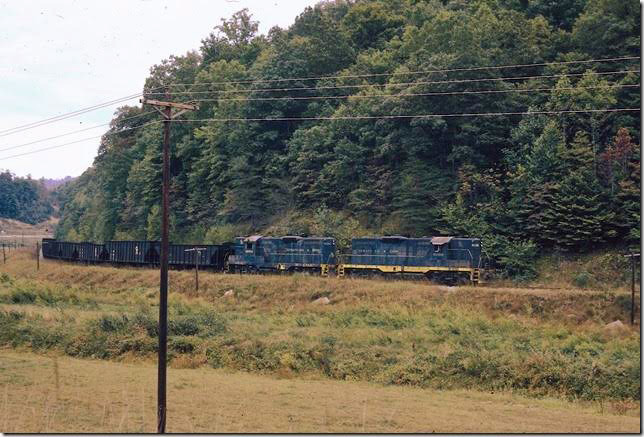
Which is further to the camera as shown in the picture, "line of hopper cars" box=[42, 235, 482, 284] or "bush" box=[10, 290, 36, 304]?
"bush" box=[10, 290, 36, 304]

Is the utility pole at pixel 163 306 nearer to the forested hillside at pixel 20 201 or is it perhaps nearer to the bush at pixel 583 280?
the bush at pixel 583 280

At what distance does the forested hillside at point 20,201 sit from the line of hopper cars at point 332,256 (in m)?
118

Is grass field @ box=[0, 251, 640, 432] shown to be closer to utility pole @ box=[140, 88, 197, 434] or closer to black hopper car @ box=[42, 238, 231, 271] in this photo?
utility pole @ box=[140, 88, 197, 434]

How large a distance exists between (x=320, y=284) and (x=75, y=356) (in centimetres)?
1819

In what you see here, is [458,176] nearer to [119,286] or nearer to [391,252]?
[391,252]

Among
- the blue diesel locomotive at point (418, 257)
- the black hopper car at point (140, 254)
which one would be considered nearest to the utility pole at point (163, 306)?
the blue diesel locomotive at point (418, 257)

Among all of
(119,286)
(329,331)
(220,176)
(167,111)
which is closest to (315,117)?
(220,176)

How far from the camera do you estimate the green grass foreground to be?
96.0 feet

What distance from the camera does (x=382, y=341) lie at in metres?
35.0

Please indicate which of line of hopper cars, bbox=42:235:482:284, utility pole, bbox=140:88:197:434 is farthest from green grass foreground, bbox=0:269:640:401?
utility pole, bbox=140:88:197:434

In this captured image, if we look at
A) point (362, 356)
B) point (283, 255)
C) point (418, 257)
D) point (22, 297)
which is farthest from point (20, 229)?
point (362, 356)

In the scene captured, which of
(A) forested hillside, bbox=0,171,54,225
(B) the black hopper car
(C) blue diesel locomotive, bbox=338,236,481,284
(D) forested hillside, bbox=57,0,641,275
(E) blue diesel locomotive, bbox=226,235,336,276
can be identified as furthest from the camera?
(A) forested hillside, bbox=0,171,54,225

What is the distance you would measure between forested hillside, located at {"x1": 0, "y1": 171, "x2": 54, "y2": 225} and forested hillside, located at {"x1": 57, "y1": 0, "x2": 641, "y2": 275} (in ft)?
295

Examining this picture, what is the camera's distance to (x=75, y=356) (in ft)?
118
